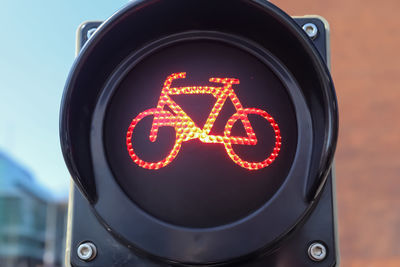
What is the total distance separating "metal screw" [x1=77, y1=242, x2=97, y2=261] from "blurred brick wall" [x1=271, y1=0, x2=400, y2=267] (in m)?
1.08

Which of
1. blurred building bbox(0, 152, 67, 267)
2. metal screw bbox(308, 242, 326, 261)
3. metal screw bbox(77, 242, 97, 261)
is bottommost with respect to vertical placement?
metal screw bbox(308, 242, 326, 261)

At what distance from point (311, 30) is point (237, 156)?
173 millimetres

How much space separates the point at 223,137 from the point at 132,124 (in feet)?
0.30

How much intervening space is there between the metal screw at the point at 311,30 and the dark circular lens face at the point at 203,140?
0.08 metres

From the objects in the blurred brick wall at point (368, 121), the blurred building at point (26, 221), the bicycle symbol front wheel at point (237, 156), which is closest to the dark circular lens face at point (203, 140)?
the bicycle symbol front wheel at point (237, 156)

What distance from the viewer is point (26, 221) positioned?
14.9m

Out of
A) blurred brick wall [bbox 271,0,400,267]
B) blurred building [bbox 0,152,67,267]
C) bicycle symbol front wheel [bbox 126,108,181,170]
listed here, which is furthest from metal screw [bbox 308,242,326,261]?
blurred building [bbox 0,152,67,267]

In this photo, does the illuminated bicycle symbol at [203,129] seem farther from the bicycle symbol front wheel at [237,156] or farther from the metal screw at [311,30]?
the metal screw at [311,30]

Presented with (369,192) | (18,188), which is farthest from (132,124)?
(18,188)

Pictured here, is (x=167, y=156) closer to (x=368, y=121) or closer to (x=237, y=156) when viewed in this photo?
(x=237, y=156)

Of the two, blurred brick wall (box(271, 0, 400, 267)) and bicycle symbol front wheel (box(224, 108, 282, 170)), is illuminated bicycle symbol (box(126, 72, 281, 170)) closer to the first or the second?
bicycle symbol front wheel (box(224, 108, 282, 170))

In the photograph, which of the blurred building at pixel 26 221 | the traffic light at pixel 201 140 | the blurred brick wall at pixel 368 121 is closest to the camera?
the traffic light at pixel 201 140

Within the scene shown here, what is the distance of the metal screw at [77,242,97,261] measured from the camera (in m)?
0.50

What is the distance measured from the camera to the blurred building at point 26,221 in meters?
13.8
